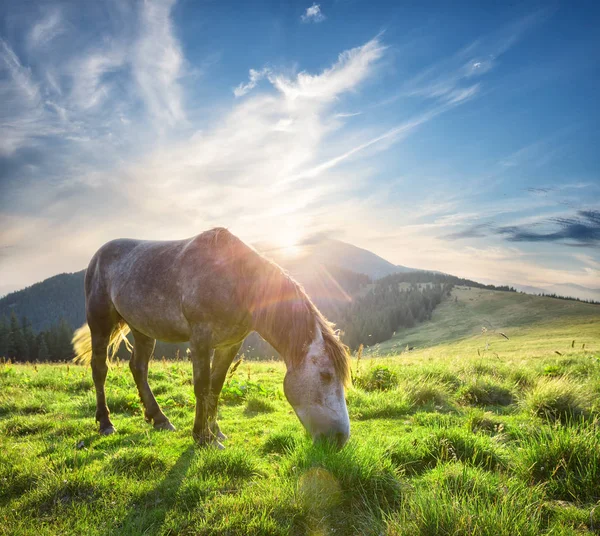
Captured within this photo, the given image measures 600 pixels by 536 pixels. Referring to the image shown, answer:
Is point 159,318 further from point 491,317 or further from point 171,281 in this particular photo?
point 491,317

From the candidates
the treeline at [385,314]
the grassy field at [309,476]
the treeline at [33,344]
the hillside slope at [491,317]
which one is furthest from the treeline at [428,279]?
the grassy field at [309,476]

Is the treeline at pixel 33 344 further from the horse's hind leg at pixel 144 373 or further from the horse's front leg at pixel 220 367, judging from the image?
the horse's front leg at pixel 220 367

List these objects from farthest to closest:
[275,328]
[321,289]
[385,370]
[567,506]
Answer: [321,289], [385,370], [275,328], [567,506]

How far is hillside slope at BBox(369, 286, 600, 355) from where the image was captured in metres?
61.8

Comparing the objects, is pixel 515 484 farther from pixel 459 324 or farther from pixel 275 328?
pixel 459 324

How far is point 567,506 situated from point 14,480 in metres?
5.31

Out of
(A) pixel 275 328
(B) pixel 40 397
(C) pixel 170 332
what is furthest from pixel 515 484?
(B) pixel 40 397

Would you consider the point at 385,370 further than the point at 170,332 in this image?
Yes

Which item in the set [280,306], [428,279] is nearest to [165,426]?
[280,306]

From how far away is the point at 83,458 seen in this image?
4.35 metres

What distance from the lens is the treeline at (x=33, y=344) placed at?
→ 2618 inches

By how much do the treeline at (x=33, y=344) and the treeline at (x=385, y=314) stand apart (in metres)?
56.5

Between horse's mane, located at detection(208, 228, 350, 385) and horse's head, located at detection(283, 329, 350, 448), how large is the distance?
0.08 m

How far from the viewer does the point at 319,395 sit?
14.1ft
